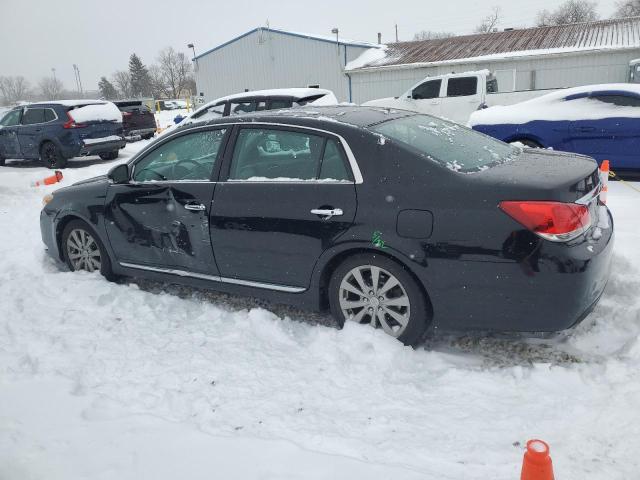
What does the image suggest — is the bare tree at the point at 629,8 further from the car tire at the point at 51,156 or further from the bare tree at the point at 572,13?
the car tire at the point at 51,156

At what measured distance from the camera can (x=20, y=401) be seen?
2988mm

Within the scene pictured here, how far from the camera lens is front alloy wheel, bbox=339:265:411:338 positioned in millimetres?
3365

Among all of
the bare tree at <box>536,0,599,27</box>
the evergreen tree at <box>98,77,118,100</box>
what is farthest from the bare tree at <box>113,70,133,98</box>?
the bare tree at <box>536,0,599,27</box>

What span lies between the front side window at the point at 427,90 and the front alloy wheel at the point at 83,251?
11282mm

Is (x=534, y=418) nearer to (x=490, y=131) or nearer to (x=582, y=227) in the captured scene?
(x=582, y=227)

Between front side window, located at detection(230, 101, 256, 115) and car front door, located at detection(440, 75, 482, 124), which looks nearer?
front side window, located at detection(230, 101, 256, 115)

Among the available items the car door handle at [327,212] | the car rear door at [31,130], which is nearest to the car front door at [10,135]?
the car rear door at [31,130]

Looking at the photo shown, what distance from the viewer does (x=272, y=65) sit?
27.8m

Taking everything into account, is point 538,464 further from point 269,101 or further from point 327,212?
point 269,101

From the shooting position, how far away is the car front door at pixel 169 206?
13.3 ft

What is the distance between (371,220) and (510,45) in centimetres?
2394

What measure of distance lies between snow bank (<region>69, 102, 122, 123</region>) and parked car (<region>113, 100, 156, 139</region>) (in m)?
3.11

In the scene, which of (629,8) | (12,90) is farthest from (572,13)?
(12,90)

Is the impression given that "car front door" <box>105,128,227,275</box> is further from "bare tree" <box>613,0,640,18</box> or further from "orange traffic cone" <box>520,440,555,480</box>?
"bare tree" <box>613,0,640,18</box>
